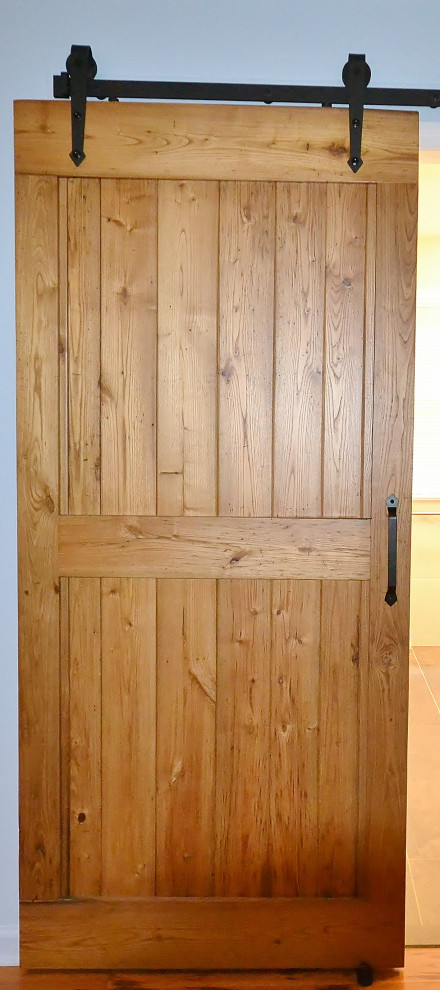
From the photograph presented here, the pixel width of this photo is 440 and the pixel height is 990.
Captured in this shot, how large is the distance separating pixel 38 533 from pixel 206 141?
3.40 ft

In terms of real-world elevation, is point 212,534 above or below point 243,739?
above

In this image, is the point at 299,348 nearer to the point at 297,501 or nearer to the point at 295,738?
the point at 297,501

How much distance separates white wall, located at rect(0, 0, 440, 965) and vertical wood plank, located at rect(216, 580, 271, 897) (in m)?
0.89

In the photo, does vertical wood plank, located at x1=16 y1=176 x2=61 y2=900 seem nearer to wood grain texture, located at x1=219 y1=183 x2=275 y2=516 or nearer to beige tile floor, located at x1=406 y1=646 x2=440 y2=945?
wood grain texture, located at x1=219 y1=183 x2=275 y2=516

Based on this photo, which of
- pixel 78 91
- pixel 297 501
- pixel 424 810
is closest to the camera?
pixel 78 91

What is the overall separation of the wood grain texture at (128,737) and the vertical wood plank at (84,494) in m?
0.03

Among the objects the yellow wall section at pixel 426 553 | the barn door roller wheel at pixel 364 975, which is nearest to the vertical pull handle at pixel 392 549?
the barn door roller wheel at pixel 364 975

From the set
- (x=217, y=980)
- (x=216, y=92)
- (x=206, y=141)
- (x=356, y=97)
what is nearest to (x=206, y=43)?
(x=216, y=92)

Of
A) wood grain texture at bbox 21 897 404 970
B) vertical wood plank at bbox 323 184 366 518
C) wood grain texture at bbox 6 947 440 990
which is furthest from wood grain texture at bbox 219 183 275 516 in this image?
wood grain texture at bbox 6 947 440 990

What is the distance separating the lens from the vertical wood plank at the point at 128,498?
1.95 meters

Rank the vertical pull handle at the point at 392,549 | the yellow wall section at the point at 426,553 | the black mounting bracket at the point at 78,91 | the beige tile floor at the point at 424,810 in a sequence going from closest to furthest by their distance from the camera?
the black mounting bracket at the point at 78,91
the vertical pull handle at the point at 392,549
the beige tile floor at the point at 424,810
the yellow wall section at the point at 426,553

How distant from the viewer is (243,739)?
2.04 meters

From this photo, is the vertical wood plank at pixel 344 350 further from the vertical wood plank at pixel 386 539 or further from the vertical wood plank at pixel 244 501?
the vertical wood plank at pixel 244 501

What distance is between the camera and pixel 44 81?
1978 mm
